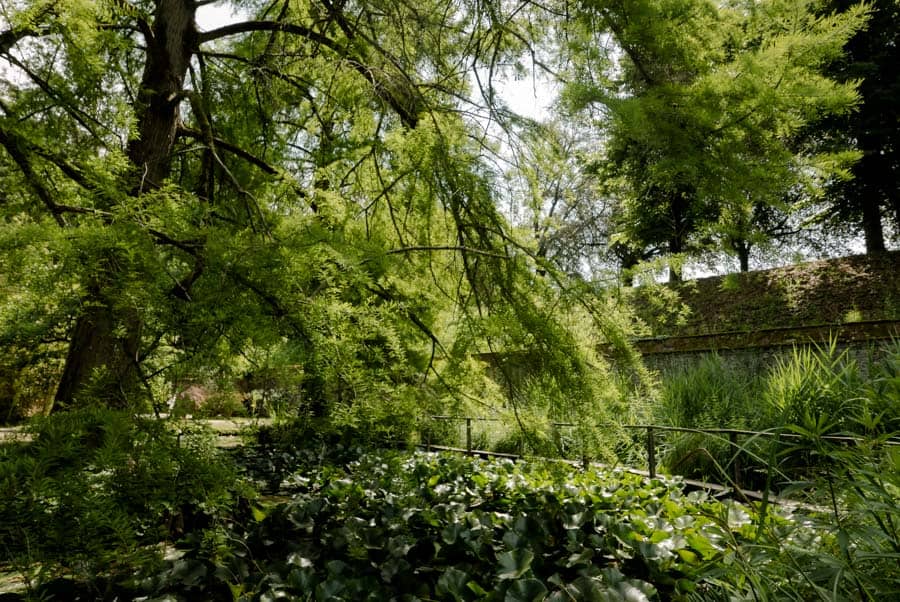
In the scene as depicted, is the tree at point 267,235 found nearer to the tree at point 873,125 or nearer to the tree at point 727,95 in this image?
the tree at point 727,95

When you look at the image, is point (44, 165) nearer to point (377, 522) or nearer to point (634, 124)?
point (377, 522)

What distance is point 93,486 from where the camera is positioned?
1.73m

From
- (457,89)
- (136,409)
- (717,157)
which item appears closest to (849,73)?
(457,89)

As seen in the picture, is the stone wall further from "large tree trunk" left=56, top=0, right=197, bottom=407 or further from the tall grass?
"large tree trunk" left=56, top=0, right=197, bottom=407

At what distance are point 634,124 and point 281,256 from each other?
143 cm

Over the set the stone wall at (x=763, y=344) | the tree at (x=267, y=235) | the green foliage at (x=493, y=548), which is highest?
the tree at (x=267, y=235)

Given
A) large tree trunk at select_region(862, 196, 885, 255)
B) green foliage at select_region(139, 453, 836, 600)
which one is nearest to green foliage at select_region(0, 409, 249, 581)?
green foliage at select_region(139, 453, 836, 600)

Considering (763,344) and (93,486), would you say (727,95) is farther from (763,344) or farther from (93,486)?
(763,344)

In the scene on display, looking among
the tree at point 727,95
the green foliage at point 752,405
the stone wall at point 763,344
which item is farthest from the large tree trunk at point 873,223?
the tree at point 727,95

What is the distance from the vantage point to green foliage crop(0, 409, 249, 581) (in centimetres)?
142

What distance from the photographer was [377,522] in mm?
2828

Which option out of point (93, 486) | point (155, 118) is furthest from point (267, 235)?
point (155, 118)

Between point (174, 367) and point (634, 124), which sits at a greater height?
point (634, 124)

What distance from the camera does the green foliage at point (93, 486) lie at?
1.42 meters
